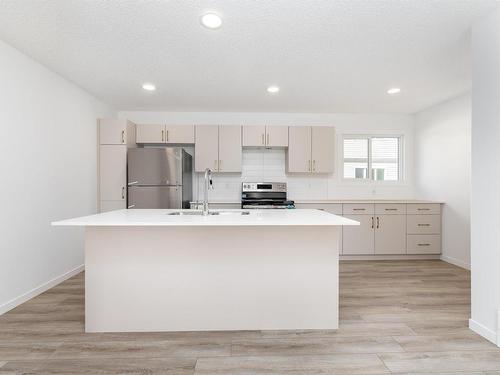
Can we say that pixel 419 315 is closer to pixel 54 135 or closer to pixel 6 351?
pixel 6 351

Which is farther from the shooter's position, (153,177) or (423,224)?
(423,224)

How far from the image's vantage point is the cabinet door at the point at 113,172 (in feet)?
13.7

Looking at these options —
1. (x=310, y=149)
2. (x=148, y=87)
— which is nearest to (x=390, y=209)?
(x=310, y=149)

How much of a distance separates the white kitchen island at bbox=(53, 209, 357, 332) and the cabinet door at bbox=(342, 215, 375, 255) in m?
2.36

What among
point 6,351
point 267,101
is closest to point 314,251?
point 6,351

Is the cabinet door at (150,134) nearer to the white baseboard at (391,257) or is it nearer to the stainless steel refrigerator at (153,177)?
the stainless steel refrigerator at (153,177)

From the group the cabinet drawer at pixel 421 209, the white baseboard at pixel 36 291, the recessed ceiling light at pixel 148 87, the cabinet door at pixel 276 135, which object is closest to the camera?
the white baseboard at pixel 36 291

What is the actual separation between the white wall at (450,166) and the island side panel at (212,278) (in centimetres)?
298

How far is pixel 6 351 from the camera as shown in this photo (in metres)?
1.96

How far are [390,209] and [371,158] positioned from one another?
3.71 ft

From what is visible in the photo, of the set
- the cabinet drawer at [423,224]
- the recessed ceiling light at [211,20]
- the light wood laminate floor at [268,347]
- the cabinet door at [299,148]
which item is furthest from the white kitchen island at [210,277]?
the cabinet drawer at [423,224]

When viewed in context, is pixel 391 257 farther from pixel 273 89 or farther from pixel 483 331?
pixel 273 89

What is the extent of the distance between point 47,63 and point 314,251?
3339mm

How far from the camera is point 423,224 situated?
4.49m
